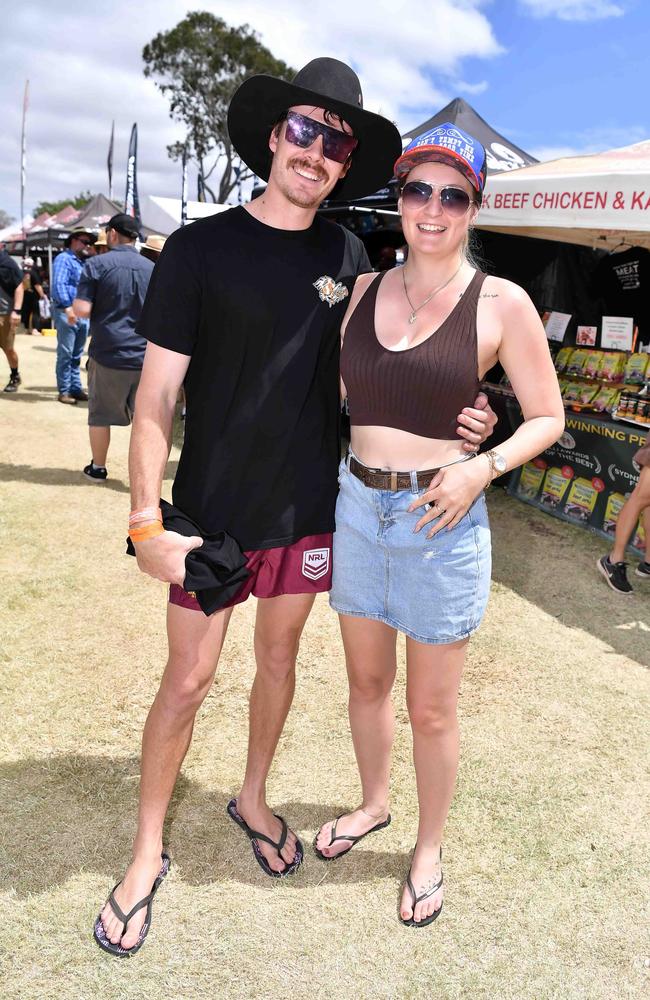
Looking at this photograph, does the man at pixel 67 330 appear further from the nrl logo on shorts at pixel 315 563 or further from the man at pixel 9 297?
the nrl logo on shorts at pixel 315 563

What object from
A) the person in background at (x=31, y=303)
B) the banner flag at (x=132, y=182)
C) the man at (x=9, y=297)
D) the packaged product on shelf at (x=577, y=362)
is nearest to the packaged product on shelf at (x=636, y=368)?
the packaged product on shelf at (x=577, y=362)

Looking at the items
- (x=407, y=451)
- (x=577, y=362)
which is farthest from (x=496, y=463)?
(x=577, y=362)

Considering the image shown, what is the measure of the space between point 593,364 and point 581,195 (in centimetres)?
206

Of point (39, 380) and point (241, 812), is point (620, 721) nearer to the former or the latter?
point (241, 812)

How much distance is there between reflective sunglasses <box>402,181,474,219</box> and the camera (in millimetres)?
1838

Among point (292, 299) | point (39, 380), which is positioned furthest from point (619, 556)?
point (39, 380)

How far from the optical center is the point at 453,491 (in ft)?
5.89

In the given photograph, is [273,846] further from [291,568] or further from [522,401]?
[522,401]

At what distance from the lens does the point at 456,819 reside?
2.65m

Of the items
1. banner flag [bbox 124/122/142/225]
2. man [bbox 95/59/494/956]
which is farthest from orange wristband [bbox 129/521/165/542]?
banner flag [bbox 124/122/142/225]

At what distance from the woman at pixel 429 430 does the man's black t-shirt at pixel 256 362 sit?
0.31 feet

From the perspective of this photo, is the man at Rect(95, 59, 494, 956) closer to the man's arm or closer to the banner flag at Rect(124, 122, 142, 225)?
the man's arm

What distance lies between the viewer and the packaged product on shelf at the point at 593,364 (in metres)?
6.62

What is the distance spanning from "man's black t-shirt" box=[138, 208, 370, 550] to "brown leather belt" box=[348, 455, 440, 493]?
17cm
